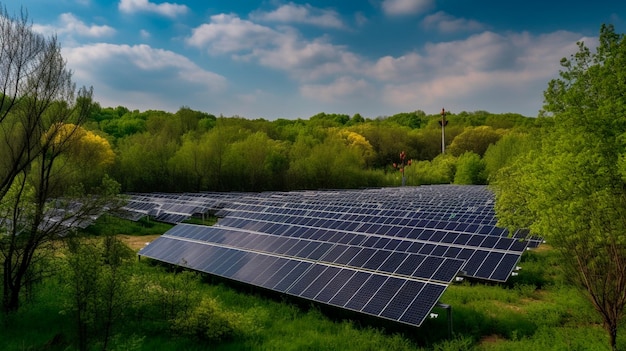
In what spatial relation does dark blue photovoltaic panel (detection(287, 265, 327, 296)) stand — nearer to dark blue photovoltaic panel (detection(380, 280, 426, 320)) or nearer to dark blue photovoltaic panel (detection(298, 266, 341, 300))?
dark blue photovoltaic panel (detection(298, 266, 341, 300))

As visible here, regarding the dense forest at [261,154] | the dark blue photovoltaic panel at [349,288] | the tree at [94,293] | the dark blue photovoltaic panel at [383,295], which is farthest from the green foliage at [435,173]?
the tree at [94,293]

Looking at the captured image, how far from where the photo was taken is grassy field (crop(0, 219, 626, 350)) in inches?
391

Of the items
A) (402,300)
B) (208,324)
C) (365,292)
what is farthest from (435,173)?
(208,324)

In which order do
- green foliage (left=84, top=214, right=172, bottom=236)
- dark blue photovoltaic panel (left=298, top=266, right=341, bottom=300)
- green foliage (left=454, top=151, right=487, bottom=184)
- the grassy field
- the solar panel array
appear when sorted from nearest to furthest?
the grassy field
the solar panel array
dark blue photovoltaic panel (left=298, top=266, right=341, bottom=300)
green foliage (left=84, top=214, right=172, bottom=236)
green foliage (left=454, top=151, right=487, bottom=184)

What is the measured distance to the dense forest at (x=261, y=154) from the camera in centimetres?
5253

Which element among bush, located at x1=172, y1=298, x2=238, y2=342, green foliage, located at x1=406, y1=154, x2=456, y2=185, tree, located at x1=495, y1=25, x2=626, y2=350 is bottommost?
green foliage, located at x1=406, y1=154, x2=456, y2=185

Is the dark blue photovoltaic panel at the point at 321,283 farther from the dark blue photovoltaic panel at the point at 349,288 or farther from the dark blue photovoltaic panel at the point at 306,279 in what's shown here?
the dark blue photovoltaic panel at the point at 349,288

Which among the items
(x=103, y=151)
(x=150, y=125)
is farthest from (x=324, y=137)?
(x=103, y=151)

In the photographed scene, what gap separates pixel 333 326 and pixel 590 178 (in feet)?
26.0

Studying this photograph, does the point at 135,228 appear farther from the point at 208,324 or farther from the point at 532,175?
the point at 532,175

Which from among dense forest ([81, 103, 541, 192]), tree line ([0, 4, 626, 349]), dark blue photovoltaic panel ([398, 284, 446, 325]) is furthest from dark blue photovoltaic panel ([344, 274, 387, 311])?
dense forest ([81, 103, 541, 192])

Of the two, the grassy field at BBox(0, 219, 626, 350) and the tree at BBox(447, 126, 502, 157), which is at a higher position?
the tree at BBox(447, 126, 502, 157)

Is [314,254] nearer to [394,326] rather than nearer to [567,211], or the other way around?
[394,326]

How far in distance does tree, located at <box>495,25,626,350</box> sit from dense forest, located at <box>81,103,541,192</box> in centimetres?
3535
